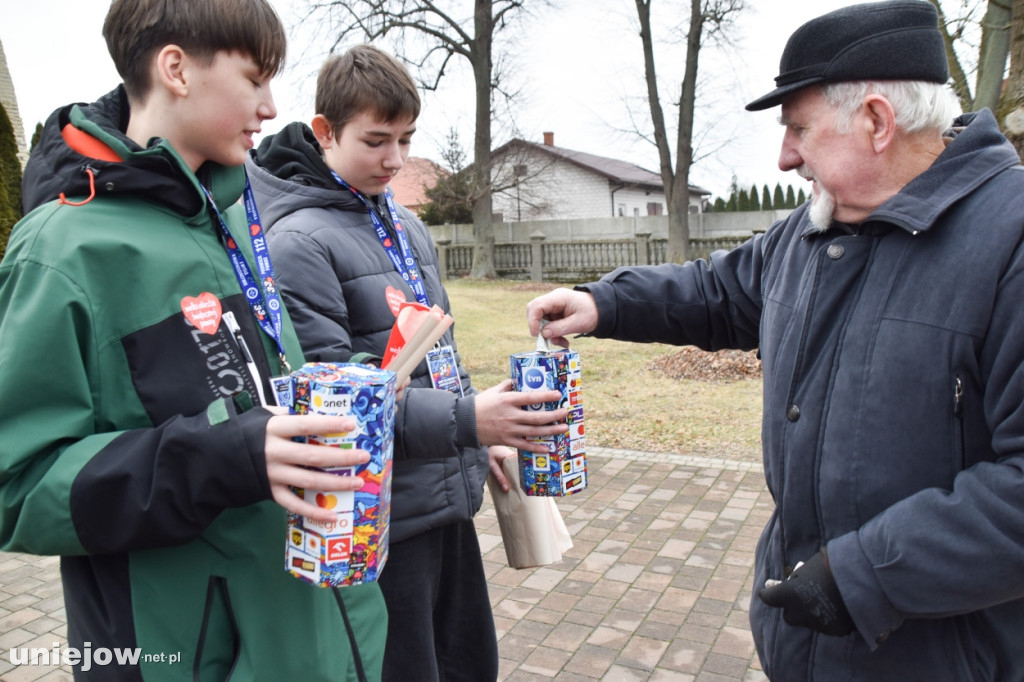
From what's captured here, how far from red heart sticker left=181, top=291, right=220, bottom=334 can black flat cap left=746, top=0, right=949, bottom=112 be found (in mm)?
1372

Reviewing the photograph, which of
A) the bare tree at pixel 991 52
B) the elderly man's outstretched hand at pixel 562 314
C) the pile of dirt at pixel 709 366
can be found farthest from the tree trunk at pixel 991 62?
the elderly man's outstretched hand at pixel 562 314

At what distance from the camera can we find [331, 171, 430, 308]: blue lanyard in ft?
8.13

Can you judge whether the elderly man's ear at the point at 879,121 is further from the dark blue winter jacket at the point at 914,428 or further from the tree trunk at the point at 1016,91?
the tree trunk at the point at 1016,91

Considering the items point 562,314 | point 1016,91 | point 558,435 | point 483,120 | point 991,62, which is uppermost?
point 483,120

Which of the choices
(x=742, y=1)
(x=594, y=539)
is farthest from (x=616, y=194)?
(x=594, y=539)

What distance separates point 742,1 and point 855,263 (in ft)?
76.9

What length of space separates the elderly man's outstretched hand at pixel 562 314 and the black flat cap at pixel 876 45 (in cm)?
92

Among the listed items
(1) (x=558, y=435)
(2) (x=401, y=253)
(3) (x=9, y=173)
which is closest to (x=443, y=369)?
(2) (x=401, y=253)

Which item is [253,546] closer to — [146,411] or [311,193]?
[146,411]

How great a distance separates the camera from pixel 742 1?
886 inches

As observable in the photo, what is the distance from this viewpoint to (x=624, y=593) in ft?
13.6

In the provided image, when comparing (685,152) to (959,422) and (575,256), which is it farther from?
(959,422)

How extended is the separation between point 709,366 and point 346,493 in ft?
29.7

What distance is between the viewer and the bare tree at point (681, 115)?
23.2 m
